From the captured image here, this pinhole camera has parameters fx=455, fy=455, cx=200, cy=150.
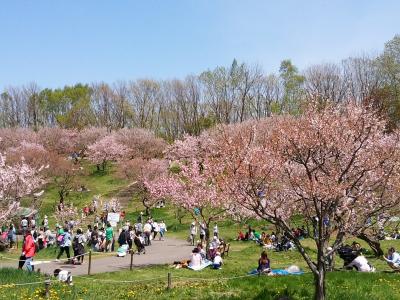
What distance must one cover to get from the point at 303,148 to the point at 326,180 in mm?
949

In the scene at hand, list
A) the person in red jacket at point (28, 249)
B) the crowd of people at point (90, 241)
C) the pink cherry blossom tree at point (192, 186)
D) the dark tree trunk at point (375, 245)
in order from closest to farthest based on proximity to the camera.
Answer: the person in red jacket at point (28, 249) → the dark tree trunk at point (375, 245) → the crowd of people at point (90, 241) → the pink cherry blossom tree at point (192, 186)

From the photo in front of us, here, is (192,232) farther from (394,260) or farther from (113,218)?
(394,260)

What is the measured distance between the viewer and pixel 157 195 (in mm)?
38438

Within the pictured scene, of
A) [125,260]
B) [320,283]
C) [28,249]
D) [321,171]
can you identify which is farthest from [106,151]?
[320,283]

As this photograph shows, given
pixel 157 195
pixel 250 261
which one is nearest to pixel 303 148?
pixel 250 261

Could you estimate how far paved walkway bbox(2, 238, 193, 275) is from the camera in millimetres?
19616

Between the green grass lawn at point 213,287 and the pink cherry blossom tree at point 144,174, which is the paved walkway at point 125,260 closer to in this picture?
the green grass lawn at point 213,287

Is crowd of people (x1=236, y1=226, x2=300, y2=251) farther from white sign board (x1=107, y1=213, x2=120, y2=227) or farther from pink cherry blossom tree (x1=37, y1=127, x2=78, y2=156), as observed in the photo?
pink cherry blossom tree (x1=37, y1=127, x2=78, y2=156)

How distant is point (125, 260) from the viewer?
22062 millimetres

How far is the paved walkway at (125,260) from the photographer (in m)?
19.6

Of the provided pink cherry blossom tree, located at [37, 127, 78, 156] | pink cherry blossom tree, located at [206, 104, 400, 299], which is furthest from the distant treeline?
pink cherry blossom tree, located at [206, 104, 400, 299]

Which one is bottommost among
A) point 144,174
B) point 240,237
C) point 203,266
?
point 240,237

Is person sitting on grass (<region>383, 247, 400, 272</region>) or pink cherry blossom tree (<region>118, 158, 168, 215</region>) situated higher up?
pink cherry blossom tree (<region>118, 158, 168, 215</region>)

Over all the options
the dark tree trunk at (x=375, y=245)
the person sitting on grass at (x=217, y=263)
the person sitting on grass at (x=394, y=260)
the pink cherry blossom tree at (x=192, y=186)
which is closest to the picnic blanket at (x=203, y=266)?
the person sitting on grass at (x=217, y=263)
